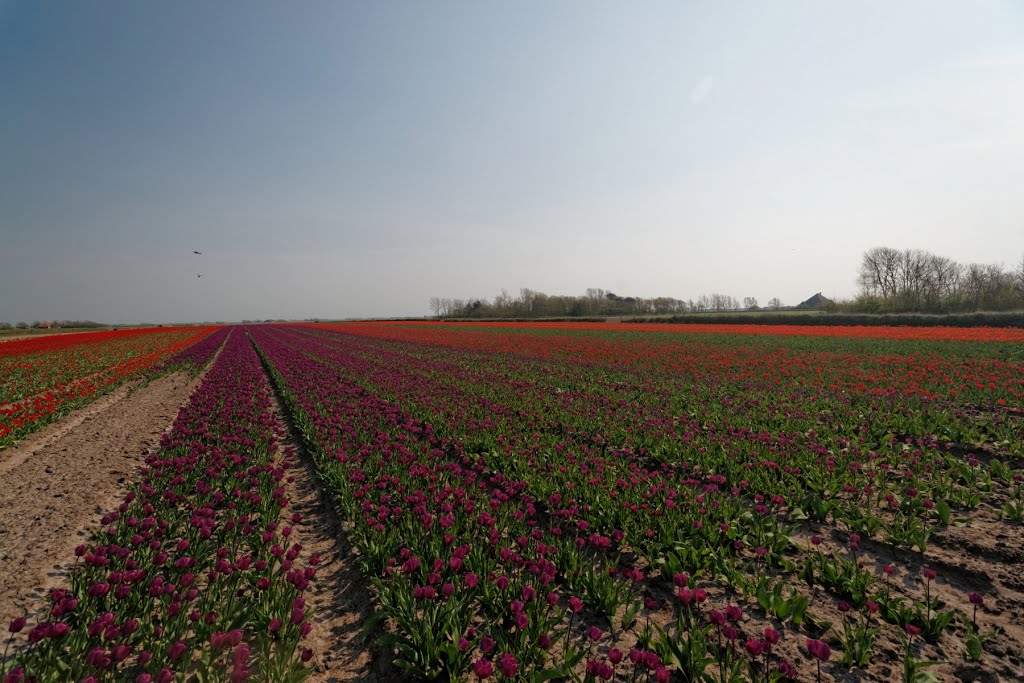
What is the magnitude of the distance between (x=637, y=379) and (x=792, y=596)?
443 inches

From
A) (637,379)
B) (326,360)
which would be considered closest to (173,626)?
(637,379)

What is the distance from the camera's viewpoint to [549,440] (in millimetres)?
7699

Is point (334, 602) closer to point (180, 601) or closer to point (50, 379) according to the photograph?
point (180, 601)

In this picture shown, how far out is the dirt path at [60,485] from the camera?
4.37 meters

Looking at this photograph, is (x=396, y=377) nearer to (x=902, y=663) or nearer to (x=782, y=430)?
(x=782, y=430)

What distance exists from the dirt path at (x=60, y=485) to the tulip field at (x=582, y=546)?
0.39m

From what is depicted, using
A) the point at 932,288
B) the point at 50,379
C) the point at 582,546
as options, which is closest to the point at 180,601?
the point at 582,546

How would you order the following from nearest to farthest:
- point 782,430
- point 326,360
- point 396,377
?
point 782,430 < point 396,377 < point 326,360

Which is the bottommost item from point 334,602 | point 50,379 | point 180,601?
point 334,602

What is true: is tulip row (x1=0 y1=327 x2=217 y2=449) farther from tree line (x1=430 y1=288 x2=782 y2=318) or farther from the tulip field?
tree line (x1=430 y1=288 x2=782 y2=318)

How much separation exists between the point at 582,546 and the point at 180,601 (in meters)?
3.67

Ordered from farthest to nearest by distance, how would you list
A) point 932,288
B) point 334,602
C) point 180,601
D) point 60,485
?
point 932,288 < point 60,485 < point 334,602 < point 180,601

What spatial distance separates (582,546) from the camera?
436 centimetres

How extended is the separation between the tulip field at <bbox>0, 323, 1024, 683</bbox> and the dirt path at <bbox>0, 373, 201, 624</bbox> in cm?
39
